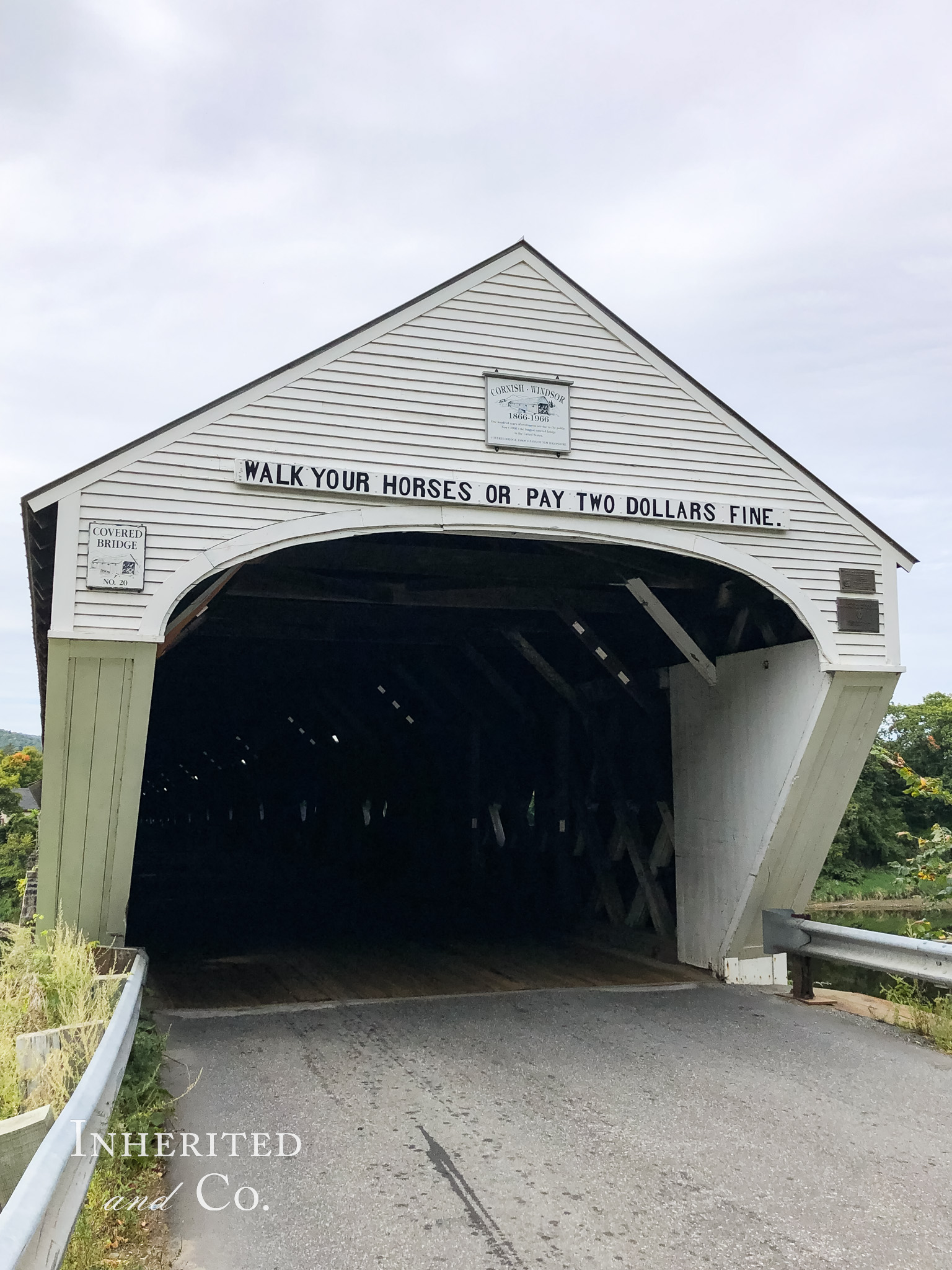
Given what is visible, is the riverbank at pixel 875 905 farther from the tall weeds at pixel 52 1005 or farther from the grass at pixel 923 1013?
the tall weeds at pixel 52 1005

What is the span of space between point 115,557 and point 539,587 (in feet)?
13.5

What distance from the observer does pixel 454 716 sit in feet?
49.6

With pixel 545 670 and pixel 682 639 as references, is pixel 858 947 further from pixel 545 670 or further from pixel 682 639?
pixel 545 670

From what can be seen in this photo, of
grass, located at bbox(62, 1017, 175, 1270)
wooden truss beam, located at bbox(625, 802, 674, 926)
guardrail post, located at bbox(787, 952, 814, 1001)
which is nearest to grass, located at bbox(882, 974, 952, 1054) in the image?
guardrail post, located at bbox(787, 952, 814, 1001)

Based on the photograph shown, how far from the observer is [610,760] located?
1099 cm

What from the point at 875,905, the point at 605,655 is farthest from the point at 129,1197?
the point at 875,905

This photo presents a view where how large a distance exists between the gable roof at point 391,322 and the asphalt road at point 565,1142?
341 cm

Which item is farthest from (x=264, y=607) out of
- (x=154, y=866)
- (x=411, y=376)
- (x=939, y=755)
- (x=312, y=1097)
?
(x=939, y=755)

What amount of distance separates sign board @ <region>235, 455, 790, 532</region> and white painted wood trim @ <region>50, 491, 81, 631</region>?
1.02 meters

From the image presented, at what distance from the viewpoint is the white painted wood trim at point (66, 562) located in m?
6.20

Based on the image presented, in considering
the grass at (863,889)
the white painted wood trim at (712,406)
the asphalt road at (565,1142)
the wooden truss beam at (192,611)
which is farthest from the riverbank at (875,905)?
the wooden truss beam at (192,611)

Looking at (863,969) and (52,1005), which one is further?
(863,969)

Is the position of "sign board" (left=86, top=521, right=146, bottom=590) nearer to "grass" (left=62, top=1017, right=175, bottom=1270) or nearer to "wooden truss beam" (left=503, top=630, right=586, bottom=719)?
"grass" (left=62, top=1017, right=175, bottom=1270)

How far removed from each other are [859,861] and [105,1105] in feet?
102
